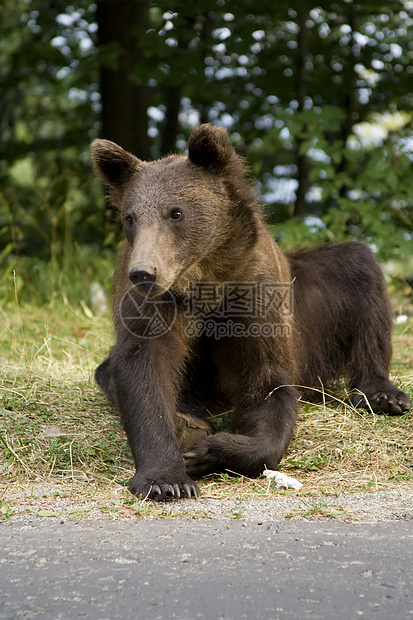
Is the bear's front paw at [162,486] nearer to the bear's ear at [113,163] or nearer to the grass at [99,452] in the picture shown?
the grass at [99,452]

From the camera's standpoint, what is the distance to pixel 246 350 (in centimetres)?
398

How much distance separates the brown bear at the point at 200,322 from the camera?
3525 mm

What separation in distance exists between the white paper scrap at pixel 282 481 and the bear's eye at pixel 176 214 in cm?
122

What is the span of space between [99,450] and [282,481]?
96 cm

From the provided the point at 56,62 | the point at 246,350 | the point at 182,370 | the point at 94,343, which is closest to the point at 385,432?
the point at 246,350

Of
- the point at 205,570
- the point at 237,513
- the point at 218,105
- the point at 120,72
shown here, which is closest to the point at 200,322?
the point at 237,513

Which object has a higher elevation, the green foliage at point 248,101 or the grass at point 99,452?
the green foliage at point 248,101

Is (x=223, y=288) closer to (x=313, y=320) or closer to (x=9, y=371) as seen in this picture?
(x=313, y=320)

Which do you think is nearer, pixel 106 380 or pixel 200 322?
pixel 200 322

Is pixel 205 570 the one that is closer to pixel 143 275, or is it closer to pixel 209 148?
pixel 143 275

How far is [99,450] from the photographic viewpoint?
12.8 feet

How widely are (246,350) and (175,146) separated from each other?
7878 mm

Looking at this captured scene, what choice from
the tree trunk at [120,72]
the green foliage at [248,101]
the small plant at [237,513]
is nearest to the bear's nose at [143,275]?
the small plant at [237,513]

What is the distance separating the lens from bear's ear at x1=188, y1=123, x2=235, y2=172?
3.76 meters
